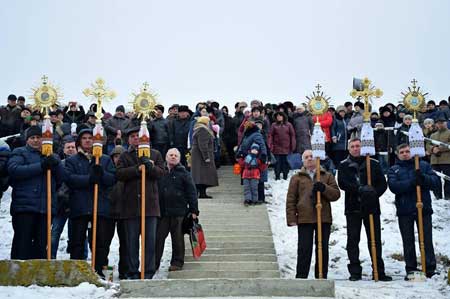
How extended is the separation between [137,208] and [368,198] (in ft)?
10.9

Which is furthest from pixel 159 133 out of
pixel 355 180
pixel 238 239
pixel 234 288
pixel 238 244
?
pixel 234 288

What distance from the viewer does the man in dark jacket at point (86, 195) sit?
33.5 ft

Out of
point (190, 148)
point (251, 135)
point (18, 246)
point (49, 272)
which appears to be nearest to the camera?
point (49, 272)

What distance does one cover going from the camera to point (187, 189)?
11188mm

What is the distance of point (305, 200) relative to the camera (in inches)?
415

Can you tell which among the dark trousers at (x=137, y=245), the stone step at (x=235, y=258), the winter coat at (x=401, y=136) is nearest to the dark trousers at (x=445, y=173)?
the winter coat at (x=401, y=136)

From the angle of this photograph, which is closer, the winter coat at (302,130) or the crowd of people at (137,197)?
the crowd of people at (137,197)

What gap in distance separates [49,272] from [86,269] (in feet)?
1.34

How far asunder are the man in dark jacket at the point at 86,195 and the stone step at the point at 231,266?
1466 millimetres

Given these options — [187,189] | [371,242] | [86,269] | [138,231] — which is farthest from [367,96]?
[86,269]

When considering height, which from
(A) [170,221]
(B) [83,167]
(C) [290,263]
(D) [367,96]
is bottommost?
(C) [290,263]

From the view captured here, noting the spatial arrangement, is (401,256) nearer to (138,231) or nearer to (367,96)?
(367,96)

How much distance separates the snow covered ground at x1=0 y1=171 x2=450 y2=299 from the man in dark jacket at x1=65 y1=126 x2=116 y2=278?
1.10 m

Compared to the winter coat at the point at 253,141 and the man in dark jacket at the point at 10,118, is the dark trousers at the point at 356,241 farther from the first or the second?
the man in dark jacket at the point at 10,118
